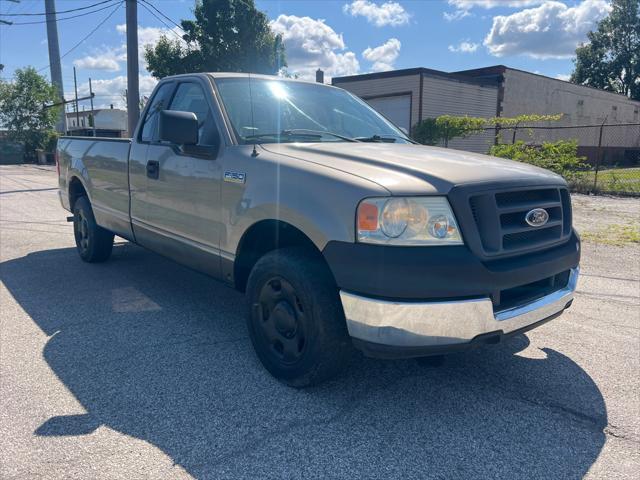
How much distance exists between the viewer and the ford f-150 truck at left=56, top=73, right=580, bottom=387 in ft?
8.47

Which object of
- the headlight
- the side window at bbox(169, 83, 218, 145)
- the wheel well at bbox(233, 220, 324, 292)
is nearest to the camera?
the headlight

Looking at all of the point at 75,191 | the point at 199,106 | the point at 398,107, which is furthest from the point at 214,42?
the point at 199,106

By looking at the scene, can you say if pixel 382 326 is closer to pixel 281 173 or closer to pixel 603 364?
pixel 281 173

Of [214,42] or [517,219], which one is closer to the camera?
[517,219]

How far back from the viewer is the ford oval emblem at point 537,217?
293 centimetres

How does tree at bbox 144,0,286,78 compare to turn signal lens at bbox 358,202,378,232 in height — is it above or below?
above

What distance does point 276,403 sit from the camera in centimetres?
302

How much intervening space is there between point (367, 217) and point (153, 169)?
8.01ft

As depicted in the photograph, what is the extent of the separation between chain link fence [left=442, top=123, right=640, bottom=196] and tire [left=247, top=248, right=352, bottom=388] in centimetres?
1189

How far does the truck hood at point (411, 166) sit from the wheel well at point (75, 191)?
12.7ft

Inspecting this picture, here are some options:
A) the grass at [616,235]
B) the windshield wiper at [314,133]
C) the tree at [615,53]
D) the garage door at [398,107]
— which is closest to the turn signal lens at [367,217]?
the windshield wiper at [314,133]

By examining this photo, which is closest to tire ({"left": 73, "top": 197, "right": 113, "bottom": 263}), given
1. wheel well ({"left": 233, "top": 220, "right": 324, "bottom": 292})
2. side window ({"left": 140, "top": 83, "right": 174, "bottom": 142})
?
side window ({"left": 140, "top": 83, "right": 174, "bottom": 142})

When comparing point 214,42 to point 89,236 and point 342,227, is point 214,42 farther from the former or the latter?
point 342,227

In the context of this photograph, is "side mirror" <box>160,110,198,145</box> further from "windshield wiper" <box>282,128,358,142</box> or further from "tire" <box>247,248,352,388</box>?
"tire" <box>247,248,352,388</box>
